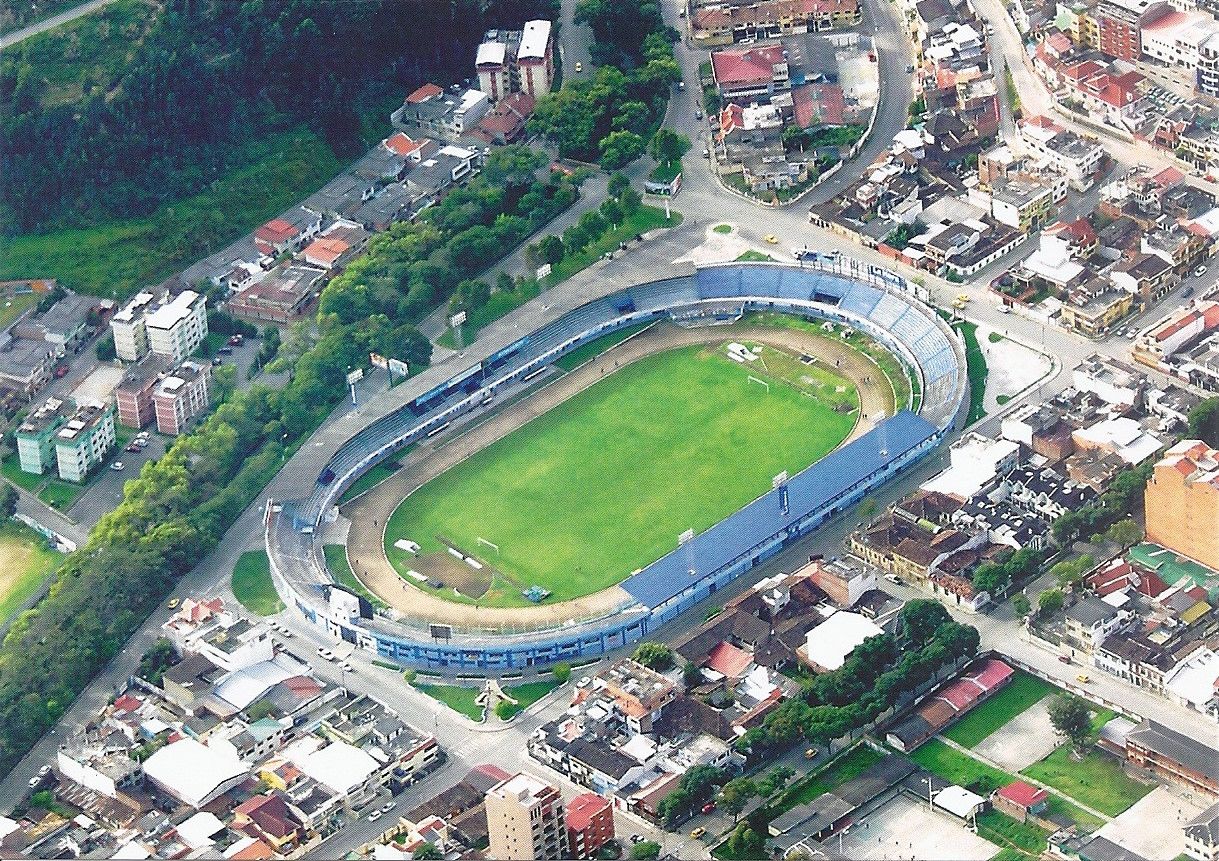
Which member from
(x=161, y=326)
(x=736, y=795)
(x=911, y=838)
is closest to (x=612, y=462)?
(x=161, y=326)

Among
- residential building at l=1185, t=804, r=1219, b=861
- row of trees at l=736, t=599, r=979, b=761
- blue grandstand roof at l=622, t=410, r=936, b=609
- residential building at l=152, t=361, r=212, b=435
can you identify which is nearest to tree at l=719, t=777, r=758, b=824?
row of trees at l=736, t=599, r=979, b=761

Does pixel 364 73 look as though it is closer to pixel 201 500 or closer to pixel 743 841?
pixel 201 500

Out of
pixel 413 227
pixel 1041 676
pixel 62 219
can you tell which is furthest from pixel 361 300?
pixel 1041 676

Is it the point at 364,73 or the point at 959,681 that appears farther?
the point at 364,73

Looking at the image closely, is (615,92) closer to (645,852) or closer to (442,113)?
(442,113)

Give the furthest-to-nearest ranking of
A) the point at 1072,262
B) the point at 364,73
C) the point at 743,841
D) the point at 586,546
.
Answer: the point at 364,73 → the point at 1072,262 → the point at 586,546 → the point at 743,841

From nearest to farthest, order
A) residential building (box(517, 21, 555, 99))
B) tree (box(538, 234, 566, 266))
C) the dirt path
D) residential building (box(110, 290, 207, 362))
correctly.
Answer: the dirt path → residential building (box(110, 290, 207, 362)) → tree (box(538, 234, 566, 266)) → residential building (box(517, 21, 555, 99))

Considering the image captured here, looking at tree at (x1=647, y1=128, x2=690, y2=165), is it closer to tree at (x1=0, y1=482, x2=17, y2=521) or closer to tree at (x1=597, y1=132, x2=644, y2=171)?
tree at (x1=597, y1=132, x2=644, y2=171)
